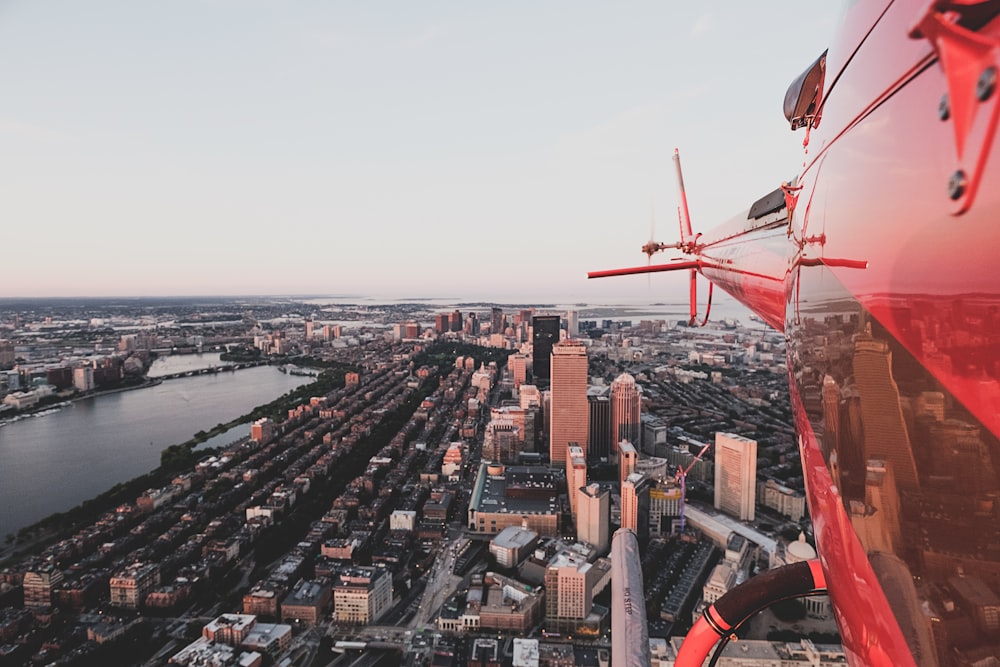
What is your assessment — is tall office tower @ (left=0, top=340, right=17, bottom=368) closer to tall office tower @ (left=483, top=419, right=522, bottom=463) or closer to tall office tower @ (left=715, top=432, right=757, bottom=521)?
tall office tower @ (left=483, top=419, right=522, bottom=463)

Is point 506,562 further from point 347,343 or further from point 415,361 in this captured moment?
point 347,343

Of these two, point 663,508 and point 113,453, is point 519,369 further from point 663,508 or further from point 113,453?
point 113,453

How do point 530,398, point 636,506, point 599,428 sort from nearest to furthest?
1. point 636,506
2. point 599,428
3. point 530,398

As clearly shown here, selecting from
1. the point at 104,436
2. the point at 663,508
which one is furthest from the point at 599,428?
the point at 104,436

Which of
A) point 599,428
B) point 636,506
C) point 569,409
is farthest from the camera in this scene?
point 599,428

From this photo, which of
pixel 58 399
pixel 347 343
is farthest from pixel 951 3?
pixel 347 343

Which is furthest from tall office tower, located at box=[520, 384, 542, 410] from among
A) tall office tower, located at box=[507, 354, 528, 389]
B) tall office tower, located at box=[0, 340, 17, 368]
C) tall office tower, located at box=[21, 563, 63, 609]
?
tall office tower, located at box=[0, 340, 17, 368]
